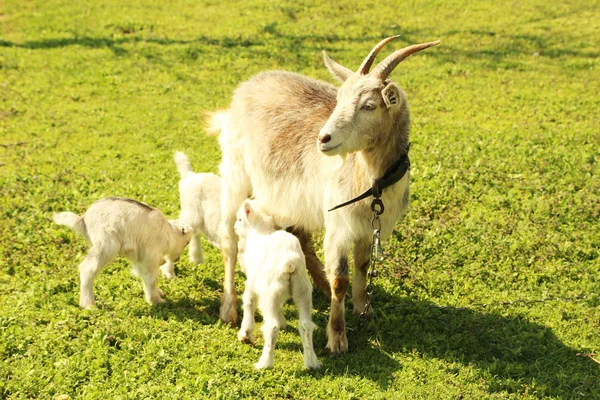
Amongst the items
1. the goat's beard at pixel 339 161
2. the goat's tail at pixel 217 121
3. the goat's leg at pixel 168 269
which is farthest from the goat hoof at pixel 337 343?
the goat's tail at pixel 217 121

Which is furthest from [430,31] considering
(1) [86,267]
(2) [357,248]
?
(1) [86,267]

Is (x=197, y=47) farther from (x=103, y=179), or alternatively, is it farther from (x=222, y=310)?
(x=222, y=310)

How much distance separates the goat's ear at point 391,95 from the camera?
5258mm

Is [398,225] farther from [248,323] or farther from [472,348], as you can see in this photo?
[248,323]

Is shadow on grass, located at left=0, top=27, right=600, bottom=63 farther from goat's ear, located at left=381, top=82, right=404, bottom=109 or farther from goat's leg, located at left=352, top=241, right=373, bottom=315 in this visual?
goat's ear, located at left=381, top=82, right=404, bottom=109

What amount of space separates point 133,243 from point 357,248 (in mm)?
2055

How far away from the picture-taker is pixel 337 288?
19.8 ft

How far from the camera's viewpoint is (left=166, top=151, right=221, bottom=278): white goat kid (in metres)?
7.41

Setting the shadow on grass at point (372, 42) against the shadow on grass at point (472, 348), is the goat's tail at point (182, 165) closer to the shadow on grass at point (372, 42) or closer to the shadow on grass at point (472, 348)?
the shadow on grass at point (472, 348)

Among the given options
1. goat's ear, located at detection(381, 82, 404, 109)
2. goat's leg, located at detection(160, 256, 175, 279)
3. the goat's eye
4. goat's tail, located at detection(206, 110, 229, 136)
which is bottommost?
goat's leg, located at detection(160, 256, 175, 279)

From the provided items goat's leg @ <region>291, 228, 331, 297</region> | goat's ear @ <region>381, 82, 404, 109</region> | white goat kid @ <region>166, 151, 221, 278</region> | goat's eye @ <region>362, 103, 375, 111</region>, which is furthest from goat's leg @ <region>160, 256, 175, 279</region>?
goat's ear @ <region>381, 82, 404, 109</region>

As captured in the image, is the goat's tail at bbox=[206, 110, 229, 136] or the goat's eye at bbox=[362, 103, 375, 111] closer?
the goat's eye at bbox=[362, 103, 375, 111]

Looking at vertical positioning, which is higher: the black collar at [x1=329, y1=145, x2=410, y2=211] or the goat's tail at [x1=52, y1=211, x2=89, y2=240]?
the black collar at [x1=329, y1=145, x2=410, y2=211]

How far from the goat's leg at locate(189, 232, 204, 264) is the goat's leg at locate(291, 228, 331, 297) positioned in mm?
1132
